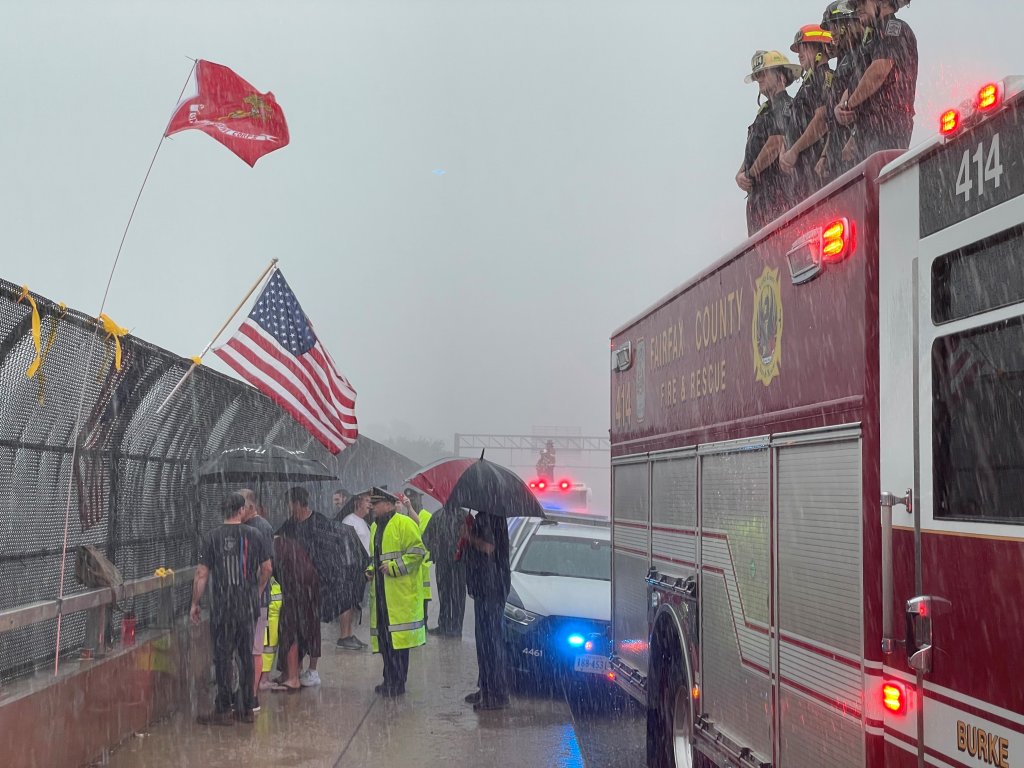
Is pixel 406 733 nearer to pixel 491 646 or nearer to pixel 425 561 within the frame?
pixel 491 646

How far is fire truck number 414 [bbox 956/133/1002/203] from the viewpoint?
A: 12.0ft

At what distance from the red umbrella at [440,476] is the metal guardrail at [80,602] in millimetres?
2649

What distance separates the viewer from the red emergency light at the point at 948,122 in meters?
3.79

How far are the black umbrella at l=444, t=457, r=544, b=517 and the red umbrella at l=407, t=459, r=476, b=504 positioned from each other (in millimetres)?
1005

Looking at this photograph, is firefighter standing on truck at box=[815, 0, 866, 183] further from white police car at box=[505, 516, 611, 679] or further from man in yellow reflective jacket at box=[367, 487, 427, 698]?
man in yellow reflective jacket at box=[367, 487, 427, 698]

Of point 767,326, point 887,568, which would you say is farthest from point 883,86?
point 887,568

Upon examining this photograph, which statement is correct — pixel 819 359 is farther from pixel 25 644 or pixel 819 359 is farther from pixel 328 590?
pixel 328 590

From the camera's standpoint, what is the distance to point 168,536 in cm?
1105

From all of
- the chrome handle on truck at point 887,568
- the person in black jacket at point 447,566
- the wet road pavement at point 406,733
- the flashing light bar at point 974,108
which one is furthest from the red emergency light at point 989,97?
the person in black jacket at point 447,566

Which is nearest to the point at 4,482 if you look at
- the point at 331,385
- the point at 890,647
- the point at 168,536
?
the point at 168,536

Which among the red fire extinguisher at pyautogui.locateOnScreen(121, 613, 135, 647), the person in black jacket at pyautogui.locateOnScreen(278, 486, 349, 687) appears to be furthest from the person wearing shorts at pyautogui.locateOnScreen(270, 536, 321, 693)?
the red fire extinguisher at pyautogui.locateOnScreen(121, 613, 135, 647)

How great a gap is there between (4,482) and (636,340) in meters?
4.44

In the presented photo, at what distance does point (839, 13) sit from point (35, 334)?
15.9ft

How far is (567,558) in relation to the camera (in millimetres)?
13164
